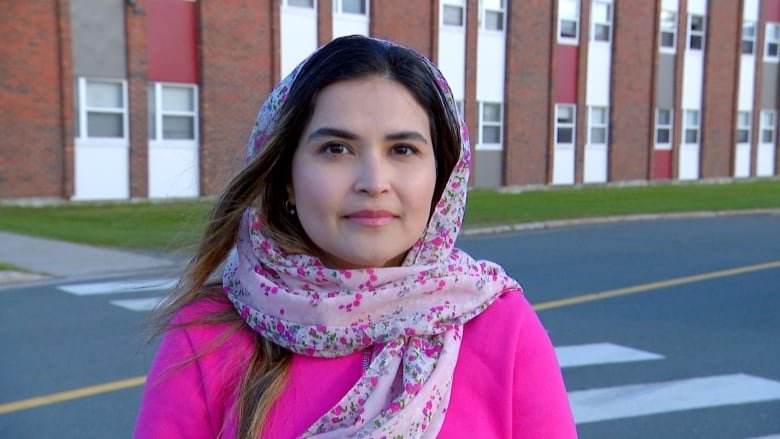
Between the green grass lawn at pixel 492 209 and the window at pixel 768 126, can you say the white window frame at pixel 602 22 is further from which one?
the window at pixel 768 126

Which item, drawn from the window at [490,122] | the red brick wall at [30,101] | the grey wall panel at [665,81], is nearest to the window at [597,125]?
the grey wall panel at [665,81]

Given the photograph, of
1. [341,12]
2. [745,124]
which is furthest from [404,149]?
[745,124]

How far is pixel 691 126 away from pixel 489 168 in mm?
11484

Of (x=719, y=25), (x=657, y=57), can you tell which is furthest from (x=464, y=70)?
(x=719, y=25)

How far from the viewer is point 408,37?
25.6 m

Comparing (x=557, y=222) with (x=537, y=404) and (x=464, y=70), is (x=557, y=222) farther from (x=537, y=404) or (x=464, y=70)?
(x=537, y=404)

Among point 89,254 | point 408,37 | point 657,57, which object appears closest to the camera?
point 89,254

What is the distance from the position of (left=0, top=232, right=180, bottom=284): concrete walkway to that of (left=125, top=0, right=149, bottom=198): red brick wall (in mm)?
6689

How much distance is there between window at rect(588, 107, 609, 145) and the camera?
31.1 m

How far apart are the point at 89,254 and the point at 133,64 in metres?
8.88

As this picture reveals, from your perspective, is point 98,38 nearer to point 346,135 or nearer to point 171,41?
point 171,41

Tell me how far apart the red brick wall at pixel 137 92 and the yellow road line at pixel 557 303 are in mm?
14260

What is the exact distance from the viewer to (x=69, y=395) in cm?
570

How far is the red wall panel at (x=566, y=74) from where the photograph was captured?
29.8 meters
